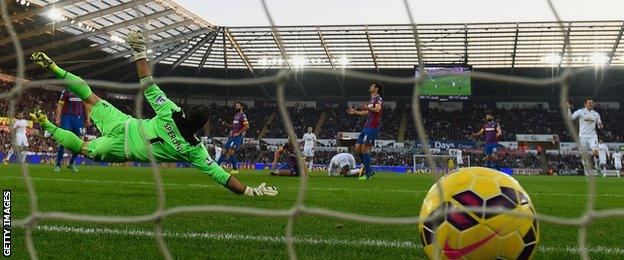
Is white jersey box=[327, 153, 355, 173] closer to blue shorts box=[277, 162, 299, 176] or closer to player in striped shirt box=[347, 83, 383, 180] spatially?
blue shorts box=[277, 162, 299, 176]

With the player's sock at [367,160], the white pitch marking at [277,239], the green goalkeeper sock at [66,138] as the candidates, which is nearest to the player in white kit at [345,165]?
the player's sock at [367,160]

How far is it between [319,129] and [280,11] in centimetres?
2962

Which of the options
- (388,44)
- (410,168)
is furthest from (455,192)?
(388,44)

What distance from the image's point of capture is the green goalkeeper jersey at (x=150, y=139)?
494 centimetres

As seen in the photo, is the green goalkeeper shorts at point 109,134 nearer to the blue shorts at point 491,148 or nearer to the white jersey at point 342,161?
the white jersey at point 342,161

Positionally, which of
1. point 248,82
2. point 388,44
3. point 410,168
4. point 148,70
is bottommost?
point 410,168

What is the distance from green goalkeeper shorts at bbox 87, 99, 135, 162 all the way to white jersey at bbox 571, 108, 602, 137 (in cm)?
948

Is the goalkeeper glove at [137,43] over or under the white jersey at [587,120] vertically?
over

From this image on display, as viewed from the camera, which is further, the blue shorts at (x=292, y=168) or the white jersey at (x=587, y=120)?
the white jersey at (x=587, y=120)

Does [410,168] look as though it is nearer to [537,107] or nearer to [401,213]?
[537,107]

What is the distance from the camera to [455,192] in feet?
6.89

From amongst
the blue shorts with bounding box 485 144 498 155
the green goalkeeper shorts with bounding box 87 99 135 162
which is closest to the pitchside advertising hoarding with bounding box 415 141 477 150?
the blue shorts with bounding box 485 144 498 155

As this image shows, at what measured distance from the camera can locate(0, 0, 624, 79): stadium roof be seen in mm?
23125

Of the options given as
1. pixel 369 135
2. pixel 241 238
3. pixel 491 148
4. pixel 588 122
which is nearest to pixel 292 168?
pixel 369 135
